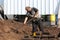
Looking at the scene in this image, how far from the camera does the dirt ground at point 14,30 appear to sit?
10920 mm

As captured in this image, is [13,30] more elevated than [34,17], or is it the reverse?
[34,17]

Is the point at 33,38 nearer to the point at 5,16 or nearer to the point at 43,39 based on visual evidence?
the point at 43,39

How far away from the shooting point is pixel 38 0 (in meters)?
13.2

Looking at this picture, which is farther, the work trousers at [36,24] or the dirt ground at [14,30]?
the work trousers at [36,24]

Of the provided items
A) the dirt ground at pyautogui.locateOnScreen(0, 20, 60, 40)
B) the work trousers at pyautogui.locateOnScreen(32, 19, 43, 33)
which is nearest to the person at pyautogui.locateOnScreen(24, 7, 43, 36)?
the work trousers at pyautogui.locateOnScreen(32, 19, 43, 33)

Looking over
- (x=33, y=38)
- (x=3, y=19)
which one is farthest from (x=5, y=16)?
(x=33, y=38)

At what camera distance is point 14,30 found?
39.9 ft

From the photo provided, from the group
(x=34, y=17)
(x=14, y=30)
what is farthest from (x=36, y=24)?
(x=14, y=30)

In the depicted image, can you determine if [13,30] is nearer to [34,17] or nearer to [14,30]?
[14,30]

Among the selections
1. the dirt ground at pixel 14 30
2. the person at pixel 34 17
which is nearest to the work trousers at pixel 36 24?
the person at pixel 34 17

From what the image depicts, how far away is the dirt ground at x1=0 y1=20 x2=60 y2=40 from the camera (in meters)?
10.9

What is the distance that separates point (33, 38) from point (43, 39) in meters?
0.41

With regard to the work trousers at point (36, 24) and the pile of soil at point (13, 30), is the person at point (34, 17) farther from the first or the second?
the pile of soil at point (13, 30)

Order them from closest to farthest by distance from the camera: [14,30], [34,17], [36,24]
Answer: [34,17] → [36,24] → [14,30]
